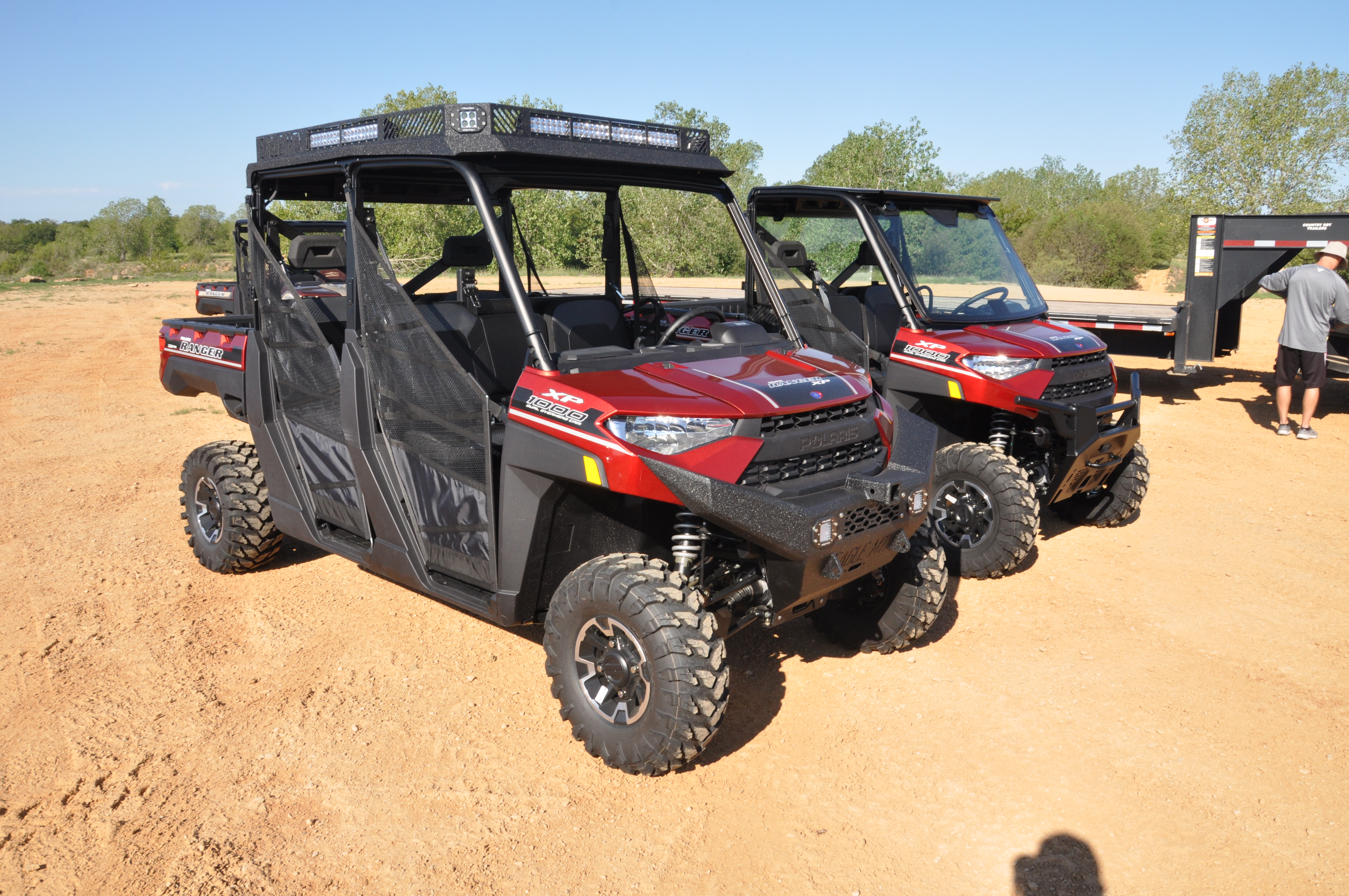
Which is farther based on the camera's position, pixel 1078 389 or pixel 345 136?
pixel 1078 389

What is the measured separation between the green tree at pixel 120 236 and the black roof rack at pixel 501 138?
246 ft

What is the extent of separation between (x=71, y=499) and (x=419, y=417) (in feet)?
16.5

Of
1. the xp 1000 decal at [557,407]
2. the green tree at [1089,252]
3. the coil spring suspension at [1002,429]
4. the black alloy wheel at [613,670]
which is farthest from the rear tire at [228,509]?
the green tree at [1089,252]

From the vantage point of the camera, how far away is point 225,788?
359 centimetres

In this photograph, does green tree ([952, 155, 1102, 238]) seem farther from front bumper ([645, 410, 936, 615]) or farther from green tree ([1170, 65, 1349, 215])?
front bumper ([645, 410, 936, 615])

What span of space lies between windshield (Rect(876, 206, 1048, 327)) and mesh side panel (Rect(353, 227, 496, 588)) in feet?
12.5

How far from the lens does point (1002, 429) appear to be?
6086mm

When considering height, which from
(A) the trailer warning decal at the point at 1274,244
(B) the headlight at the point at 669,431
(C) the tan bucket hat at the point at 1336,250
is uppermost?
(A) the trailer warning decal at the point at 1274,244

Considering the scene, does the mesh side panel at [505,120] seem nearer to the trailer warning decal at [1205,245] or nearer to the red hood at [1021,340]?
the red hood at [1021,340]

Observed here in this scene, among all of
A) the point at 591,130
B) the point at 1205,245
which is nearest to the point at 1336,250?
the point at 1205,245

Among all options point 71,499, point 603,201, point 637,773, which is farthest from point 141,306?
point 637,773

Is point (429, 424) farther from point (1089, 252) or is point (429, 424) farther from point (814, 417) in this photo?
point (1089, 252)

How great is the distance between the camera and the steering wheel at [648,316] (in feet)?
15.8

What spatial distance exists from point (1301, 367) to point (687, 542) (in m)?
8.84
